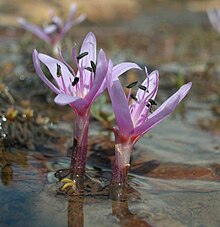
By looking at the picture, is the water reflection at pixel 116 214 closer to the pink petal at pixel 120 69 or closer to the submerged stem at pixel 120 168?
the submerged stem at pixel 120 168

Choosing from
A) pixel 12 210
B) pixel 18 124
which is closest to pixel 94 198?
pixel 12 210

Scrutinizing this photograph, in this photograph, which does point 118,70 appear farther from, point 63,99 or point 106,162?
point 106,162

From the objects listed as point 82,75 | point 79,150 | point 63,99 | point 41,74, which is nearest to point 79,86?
point 82,75

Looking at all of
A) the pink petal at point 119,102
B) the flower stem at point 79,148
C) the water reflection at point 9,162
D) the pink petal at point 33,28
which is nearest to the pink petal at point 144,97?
the pink petal at point 119,102

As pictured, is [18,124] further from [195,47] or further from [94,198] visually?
[195,47]

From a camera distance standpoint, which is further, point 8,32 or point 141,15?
point 141,15

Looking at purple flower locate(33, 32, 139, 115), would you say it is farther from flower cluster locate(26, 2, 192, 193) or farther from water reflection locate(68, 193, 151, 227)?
water reflection locate(68, 193, 151, 227)

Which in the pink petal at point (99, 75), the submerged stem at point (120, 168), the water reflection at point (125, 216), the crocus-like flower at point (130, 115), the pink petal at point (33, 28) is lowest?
the water reflection at point (125, 216)
